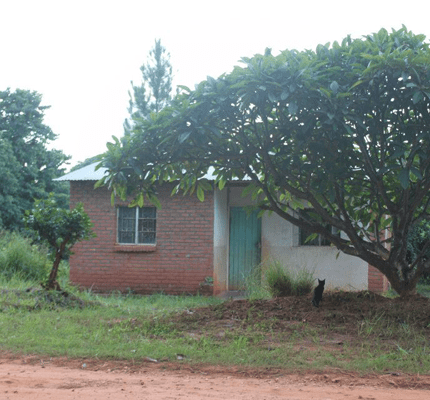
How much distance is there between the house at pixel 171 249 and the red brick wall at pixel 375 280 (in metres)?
0.02

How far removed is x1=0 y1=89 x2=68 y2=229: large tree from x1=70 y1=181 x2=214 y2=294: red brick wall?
15.0m

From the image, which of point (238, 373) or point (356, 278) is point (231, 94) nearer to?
point (238, 373)

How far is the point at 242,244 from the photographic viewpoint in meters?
14.9

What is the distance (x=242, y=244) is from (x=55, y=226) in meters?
5.85

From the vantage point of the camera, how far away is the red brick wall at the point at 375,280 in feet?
43.4

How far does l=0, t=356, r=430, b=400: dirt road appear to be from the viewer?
4902 mm

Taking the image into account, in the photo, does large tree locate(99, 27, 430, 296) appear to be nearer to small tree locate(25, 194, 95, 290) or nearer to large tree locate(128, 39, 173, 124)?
small tree locate(25, 194, 95, 290)

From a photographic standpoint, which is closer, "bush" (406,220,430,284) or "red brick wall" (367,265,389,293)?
"red brick wall" (367,265,389,293)

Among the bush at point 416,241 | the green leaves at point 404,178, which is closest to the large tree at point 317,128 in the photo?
the green leaves at point 404,178

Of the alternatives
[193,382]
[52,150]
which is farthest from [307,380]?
[52,150]

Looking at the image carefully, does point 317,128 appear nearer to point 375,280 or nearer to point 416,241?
point 375,280

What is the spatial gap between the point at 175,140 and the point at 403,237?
11.8 feet

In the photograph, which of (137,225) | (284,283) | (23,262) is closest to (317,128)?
(284,283)

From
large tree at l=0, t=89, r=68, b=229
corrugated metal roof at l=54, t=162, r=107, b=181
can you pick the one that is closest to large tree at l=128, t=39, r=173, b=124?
large tree at l=0, t=89, r=68, b=229
